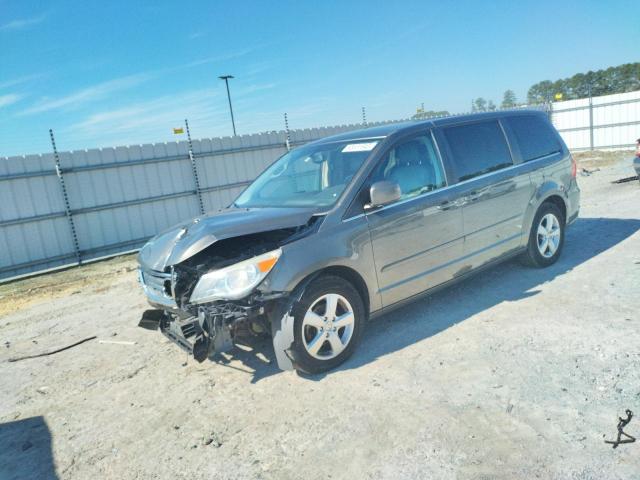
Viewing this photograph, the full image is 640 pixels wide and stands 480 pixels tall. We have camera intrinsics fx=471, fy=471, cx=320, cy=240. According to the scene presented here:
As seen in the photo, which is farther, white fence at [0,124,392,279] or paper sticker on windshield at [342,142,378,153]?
white fence at [0,124,392,279]

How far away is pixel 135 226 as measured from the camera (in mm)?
11211

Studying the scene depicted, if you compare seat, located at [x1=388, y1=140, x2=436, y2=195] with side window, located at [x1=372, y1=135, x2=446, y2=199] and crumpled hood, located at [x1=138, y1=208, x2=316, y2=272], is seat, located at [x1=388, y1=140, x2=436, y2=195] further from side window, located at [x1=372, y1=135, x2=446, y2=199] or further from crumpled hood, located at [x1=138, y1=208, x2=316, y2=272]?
crumpled hood, located at [x1=138, y1=208, x2=316, y2=272]

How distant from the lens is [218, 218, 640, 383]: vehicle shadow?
13.0 ft

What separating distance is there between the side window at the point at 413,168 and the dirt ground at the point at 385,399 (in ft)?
4.15

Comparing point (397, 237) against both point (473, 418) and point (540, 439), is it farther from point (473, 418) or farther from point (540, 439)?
point (540, 439)

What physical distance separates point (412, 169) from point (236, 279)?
195 cm

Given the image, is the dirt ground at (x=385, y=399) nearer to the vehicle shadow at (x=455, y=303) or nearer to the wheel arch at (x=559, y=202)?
the vehicle shadow at (x=455, y=303)

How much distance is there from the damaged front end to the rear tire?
9.87ft

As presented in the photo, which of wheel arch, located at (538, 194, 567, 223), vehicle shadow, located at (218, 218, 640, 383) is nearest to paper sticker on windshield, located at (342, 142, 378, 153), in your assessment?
vehicle shadow, located at (218, 218, 640, 383)

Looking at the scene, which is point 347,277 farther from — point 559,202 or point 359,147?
point 559,202

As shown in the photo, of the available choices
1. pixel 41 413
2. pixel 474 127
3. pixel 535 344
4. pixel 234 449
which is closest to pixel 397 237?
pixel 535 344

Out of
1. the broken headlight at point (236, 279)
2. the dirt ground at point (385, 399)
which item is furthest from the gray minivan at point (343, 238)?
the dirt ground at point (385, 399)

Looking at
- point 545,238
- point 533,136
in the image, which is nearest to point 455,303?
point 545,238

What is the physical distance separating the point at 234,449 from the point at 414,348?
5.60 ft
